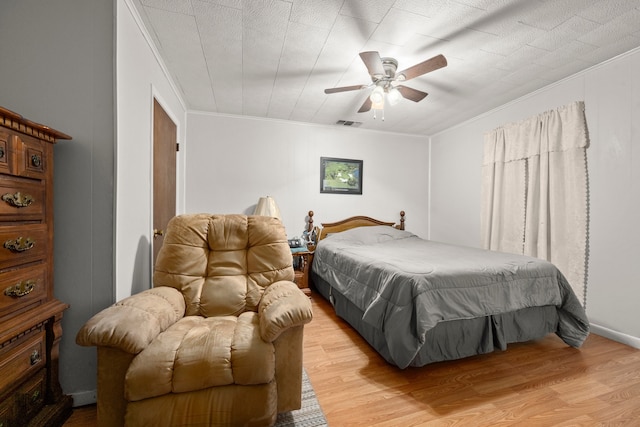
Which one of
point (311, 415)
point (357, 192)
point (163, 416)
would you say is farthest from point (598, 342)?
point (163, 416)

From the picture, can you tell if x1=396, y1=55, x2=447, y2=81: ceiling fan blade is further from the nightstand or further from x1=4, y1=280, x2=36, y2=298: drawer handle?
x1=4, y1=280, x2=36, y2=298: drawer handle

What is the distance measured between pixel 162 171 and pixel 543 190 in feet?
12.4

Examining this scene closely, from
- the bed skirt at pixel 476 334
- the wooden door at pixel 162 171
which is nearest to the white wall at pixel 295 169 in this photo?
the wooden door at pixel 162 171

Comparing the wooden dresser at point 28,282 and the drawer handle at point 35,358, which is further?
the drawer handle at point 35,358

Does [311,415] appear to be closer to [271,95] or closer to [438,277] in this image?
[438,277]

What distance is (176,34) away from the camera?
192 centimetres

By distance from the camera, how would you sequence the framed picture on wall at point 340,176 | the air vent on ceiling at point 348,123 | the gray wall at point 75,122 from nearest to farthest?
1. the gray wall at point 75,122
2. the air vent on ceiling at point 348,123
3. the framed picture on wall at point 340,176

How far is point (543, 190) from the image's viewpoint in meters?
2.71

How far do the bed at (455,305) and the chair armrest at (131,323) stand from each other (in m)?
1.35

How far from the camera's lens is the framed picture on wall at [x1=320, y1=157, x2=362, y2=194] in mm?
3896

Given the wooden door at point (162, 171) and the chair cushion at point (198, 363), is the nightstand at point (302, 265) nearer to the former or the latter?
the wooden door at point (162, 171)

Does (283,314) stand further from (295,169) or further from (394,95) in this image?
(295,169)

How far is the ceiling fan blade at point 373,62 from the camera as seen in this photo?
177cm

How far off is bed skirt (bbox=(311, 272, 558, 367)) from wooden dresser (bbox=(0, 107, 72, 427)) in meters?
1.91
